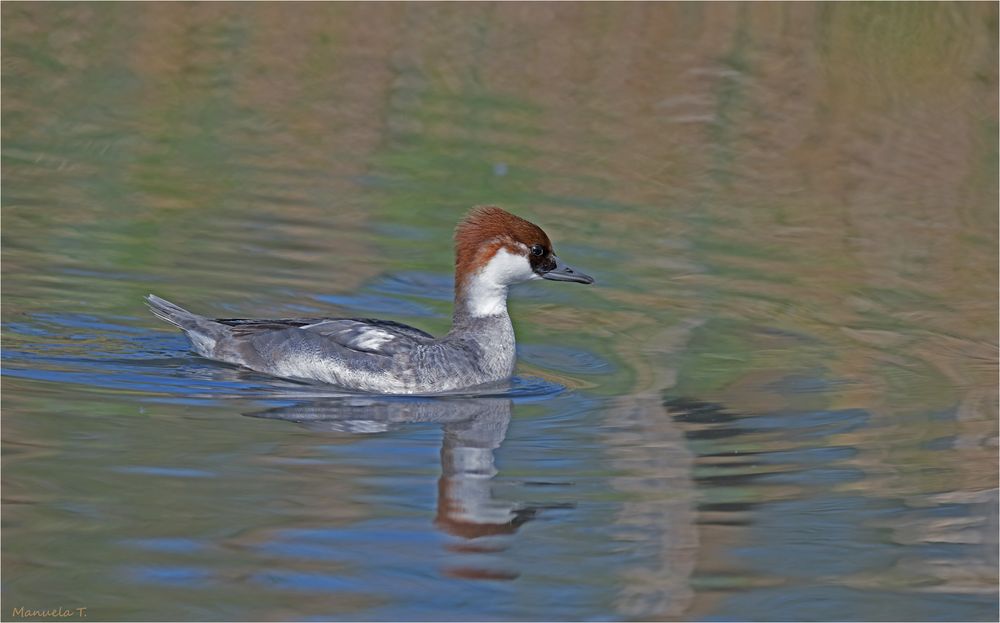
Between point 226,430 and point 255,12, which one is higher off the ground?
point 255,12

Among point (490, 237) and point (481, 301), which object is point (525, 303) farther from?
point (490, 237)

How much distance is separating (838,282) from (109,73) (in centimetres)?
900

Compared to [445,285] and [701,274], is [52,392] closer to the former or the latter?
[445,285]

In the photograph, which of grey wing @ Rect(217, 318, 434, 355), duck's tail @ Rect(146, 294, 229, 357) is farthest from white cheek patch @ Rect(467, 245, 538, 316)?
duck's tail @ Rect(146, 294, 229, 357)

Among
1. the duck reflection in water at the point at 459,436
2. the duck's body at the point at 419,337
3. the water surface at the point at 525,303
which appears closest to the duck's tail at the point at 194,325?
the duck's body at the point at 419,337

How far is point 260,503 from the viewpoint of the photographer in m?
7.80

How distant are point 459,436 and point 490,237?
190 cm

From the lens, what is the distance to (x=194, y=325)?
1092cm

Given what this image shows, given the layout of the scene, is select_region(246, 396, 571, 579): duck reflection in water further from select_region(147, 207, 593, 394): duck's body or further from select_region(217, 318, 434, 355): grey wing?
select_region(217, 318, 434, 355): grey wing

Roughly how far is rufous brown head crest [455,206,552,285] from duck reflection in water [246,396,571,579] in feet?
3.41

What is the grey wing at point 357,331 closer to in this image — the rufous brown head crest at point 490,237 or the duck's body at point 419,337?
the duck's body at point 419,337

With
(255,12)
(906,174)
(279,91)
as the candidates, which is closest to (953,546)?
(906,174)
